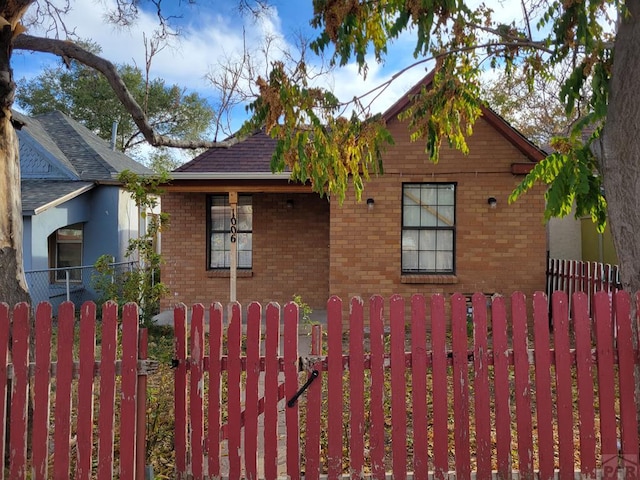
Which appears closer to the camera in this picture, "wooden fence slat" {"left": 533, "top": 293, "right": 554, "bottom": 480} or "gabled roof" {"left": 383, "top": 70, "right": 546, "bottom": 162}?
"wooden fence slat" {"left": 533, "top": 293, "right": 554, "bottom": 480}

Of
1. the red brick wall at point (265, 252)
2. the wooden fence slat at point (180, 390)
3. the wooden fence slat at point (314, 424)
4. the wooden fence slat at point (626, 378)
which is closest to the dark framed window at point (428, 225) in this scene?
the red brick wall at point (265, 252)

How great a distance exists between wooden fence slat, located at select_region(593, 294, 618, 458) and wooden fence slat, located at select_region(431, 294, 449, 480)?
114 centimetres

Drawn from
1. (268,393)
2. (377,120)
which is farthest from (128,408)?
(377,120)

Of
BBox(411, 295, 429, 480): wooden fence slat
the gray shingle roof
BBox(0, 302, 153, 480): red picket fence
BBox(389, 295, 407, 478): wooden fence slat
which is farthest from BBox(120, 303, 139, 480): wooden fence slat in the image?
the gray shingle roof

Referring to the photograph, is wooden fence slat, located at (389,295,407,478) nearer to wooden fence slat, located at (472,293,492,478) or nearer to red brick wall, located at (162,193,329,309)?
wooden fence slat, located at (472,293,492,478)

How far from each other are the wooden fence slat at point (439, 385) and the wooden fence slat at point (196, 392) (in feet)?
5.49

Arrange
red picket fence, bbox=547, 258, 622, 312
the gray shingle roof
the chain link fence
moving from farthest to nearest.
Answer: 1. the chain link fence
2. the gray shingle roof
3. red picket fence, bbox=547, 258, 622, 312

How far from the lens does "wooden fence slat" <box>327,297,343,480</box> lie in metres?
3.23

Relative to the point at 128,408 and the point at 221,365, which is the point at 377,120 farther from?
the point at 128,408

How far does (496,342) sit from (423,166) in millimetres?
6216

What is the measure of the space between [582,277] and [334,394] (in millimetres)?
6821

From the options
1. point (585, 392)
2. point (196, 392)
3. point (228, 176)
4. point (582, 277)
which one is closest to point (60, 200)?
point (228, 176)

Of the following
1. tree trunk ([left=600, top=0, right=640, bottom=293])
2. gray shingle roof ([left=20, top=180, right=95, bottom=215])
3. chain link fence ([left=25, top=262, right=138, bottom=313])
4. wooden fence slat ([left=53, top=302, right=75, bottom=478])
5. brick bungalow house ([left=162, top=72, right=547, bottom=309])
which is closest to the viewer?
wooden fence slat ([left=53, top=302, right=75, bottom=478])

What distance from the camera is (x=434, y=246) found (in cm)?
924
